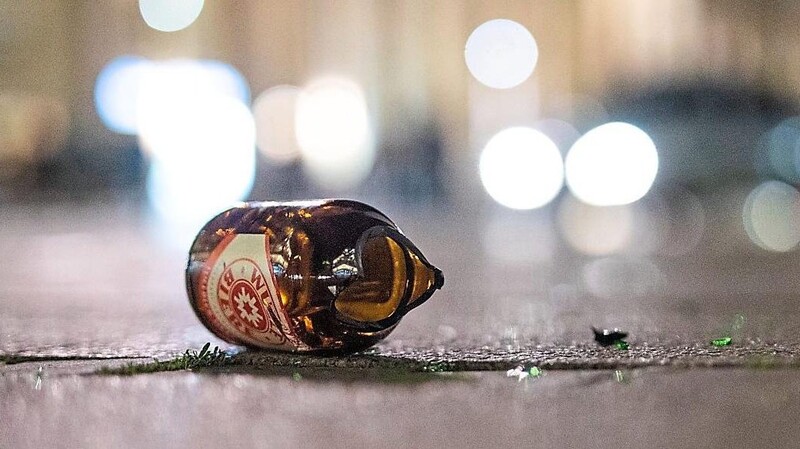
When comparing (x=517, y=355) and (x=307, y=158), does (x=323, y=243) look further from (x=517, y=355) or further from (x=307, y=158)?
(x=307, y=158)

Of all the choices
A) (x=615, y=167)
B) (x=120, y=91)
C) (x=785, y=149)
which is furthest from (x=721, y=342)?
(x=120, y=91)

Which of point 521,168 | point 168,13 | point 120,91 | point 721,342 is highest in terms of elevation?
point 168,13

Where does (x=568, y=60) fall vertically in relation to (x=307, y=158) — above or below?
above

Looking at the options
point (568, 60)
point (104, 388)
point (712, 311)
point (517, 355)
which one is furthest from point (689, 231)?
point (568, 60)

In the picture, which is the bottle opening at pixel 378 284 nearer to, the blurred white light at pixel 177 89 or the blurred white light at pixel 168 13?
the blurred white light at pixel 177 89

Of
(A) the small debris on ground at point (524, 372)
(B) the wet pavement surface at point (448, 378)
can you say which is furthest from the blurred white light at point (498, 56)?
(A) the small debris on ground at point (524, 372)

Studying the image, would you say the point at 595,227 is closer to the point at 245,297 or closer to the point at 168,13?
the point at 245,297
